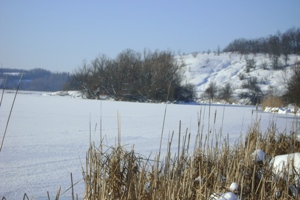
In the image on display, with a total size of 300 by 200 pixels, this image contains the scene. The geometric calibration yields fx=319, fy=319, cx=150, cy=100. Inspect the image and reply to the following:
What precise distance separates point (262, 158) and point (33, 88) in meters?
68.3

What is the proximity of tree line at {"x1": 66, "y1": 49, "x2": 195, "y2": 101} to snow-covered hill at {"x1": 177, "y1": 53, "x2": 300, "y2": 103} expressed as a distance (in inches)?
863

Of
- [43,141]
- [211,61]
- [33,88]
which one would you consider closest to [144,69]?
[43,141]

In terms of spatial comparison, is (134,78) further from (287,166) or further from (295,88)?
(287,166)

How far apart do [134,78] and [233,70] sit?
44.2 metres

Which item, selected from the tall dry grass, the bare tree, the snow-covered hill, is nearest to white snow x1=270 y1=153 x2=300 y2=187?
the tall dry grass

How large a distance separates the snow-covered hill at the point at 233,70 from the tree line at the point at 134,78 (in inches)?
863

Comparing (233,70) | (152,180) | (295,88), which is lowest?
(152,180)

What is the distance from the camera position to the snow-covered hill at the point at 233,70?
62.3 meters

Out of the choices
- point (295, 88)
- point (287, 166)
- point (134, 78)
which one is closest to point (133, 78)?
point (134, 78)

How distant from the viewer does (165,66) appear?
3453 cm

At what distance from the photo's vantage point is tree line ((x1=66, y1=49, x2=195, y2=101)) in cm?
3316

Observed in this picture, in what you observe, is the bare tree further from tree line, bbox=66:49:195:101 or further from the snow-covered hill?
the snow-covered hill

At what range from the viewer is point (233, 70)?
7406cm

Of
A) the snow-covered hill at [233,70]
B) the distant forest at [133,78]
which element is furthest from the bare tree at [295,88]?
the snow-covered hill at [233,70]
